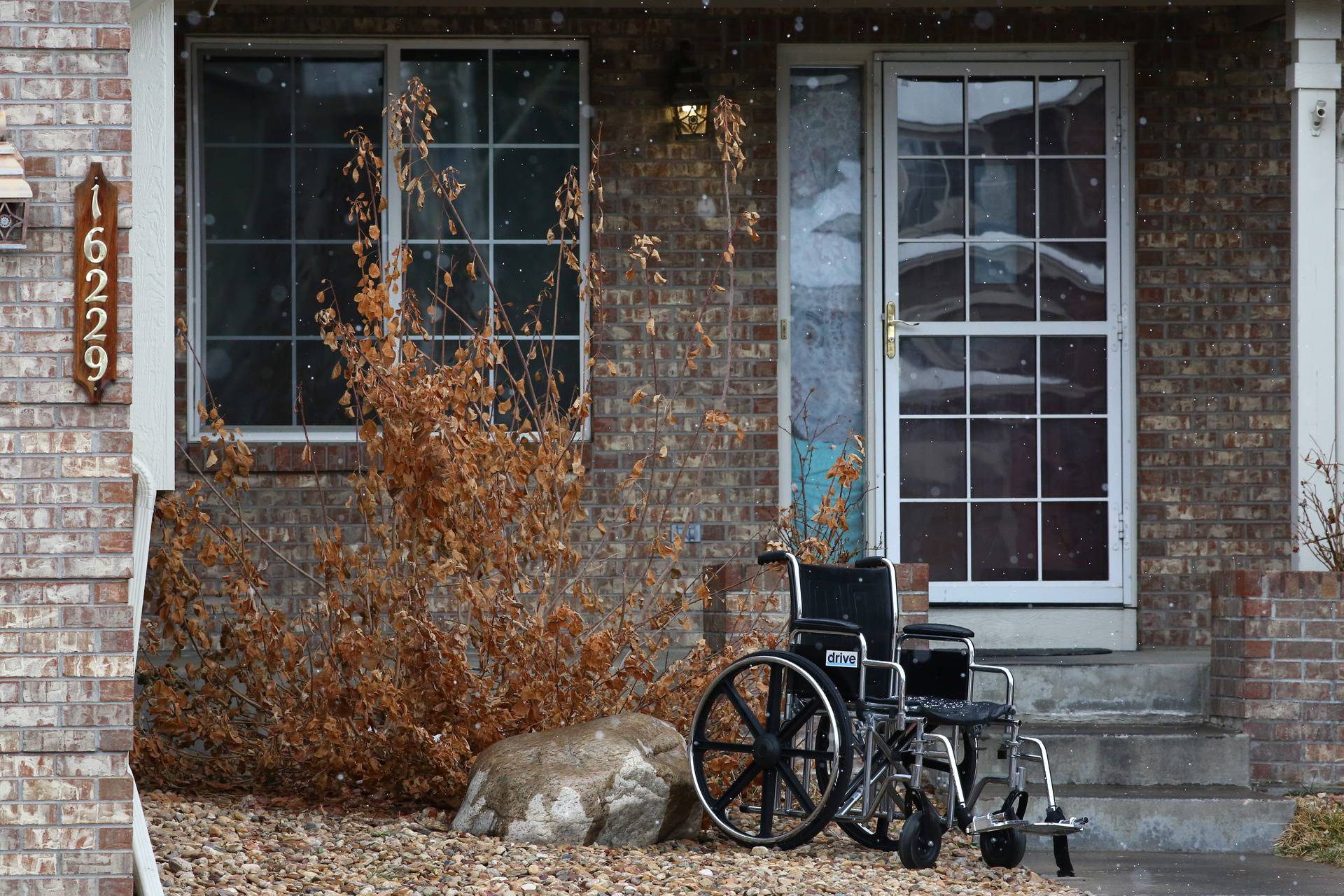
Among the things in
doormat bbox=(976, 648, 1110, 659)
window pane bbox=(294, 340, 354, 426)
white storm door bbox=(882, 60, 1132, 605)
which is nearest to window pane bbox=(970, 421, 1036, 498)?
white storm door bbox=(882, 60, 1132, 605)

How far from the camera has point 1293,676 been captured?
5.98 metres

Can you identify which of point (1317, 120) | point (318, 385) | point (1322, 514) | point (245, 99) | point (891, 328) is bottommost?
point (1322, 514)

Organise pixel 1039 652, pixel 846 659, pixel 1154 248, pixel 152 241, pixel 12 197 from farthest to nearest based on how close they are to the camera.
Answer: pixel 1154 248, pixel 1039 652, pixel 846 659, pixel 152 241, pixel 12 197

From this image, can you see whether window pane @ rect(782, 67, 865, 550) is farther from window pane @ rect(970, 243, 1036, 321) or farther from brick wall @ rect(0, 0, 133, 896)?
brick wall @ rect(0, 0, 133, 896)

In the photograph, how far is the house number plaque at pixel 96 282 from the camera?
368 centimetres

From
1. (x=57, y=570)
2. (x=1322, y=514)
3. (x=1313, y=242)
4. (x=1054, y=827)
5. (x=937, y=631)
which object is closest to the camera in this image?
(x=57, y=570)

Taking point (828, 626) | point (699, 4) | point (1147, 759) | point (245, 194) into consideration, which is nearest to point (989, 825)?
point (828, 626)

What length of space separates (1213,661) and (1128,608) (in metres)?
0.98

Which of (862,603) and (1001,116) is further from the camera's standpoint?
(1001,116)

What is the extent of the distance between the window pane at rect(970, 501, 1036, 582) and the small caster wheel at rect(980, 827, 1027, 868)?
98.3 inches

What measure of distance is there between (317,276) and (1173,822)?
14.5 feet

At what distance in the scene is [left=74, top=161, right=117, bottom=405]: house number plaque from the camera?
12.1ft

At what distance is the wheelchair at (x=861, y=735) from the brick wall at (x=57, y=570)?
1.92m

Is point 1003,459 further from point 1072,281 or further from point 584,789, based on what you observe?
point 584,789
